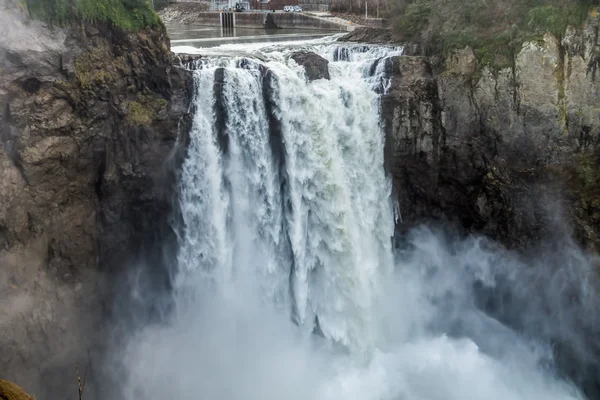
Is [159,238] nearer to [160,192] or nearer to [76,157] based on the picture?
[160,192]

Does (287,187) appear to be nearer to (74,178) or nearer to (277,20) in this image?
(74,178)

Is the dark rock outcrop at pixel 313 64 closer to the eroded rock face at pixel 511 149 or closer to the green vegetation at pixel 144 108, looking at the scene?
the eroded rock face at pixel 511 149

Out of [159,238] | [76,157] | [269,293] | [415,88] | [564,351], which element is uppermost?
[415,88]

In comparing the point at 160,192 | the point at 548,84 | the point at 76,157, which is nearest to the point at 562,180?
the point at 548,84

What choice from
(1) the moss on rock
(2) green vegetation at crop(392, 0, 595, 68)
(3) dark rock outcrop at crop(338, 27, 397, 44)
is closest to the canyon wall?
(2) green vegetation at crop(392, 0, 595, 68)

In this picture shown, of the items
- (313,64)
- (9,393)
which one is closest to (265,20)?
(313,64)

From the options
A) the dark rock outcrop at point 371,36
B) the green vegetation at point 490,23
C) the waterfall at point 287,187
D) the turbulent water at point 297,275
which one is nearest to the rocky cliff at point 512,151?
the green vegetation at point 490,23
